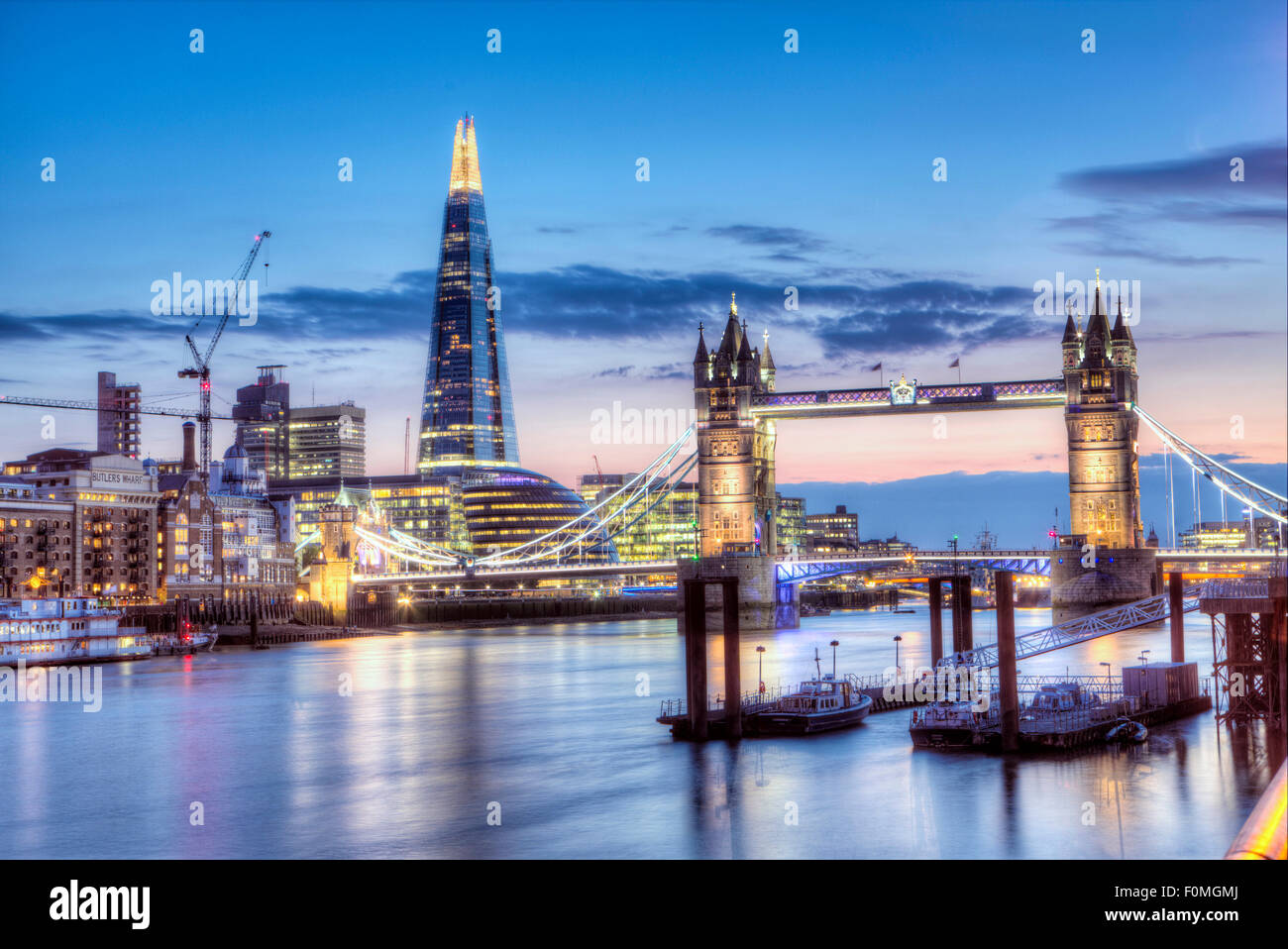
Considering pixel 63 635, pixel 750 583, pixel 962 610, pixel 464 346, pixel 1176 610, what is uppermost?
pixel 464 346

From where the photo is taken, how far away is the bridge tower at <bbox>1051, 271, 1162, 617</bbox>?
87062mm

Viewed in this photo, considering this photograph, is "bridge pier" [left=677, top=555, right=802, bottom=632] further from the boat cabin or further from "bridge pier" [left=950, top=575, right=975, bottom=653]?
the boat cabin

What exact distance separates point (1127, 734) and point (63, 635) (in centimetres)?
6042

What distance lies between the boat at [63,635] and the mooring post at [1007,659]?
55097 millimetres

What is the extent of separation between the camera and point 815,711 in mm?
39000

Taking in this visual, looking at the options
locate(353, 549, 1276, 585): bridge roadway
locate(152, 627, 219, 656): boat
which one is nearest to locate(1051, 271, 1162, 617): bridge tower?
locate(353, 549, 1276, 585): bridge roadway

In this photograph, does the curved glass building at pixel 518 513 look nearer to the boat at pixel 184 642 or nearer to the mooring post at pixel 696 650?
the boat at pixel 184 642

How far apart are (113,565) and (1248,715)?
95078 millimetres

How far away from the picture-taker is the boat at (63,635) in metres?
74.1

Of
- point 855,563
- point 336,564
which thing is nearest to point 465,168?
point 336,564

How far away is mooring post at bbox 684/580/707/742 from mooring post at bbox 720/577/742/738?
2.19ft

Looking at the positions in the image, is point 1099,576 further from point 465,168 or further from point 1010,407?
point 465,168
